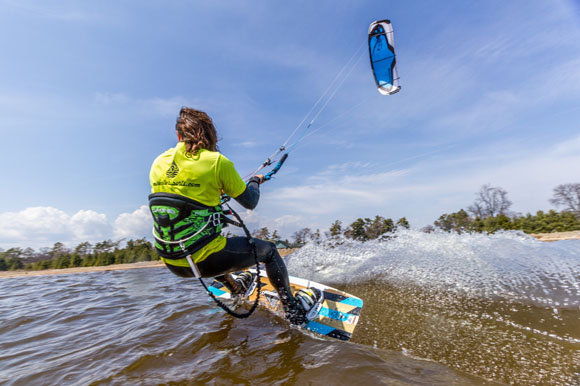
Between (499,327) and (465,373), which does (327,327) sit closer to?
(465,373)

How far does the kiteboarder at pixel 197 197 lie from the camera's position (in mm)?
2480

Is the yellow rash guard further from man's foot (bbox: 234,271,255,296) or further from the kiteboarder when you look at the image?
man's foot (bbox: 234,271,255,296)

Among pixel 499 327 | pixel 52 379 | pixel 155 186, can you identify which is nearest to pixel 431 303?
pixel 499 327

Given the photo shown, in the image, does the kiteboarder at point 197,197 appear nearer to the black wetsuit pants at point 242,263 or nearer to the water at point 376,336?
the black wetsuit pants at point 242,263

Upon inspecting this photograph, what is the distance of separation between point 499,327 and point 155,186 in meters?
3.84

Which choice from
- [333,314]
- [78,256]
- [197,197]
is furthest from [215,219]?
[78,256]

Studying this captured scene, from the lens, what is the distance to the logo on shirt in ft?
8.19

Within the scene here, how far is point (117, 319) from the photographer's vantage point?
4562 millimetres

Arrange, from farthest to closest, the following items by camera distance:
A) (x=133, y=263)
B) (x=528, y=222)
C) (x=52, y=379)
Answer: (x=133, y=263)
(x=528, y=222)
(x=52, y=379)

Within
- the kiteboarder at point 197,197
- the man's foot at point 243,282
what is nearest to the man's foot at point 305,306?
the man's foot at point 243,282

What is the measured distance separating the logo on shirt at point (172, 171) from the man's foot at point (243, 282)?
2318mm

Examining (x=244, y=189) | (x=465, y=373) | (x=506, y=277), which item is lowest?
(x=465, y=373)

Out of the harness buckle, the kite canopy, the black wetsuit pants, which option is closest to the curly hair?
the harness buckle

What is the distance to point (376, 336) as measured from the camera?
3.06 meters
